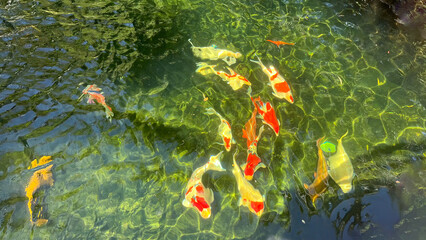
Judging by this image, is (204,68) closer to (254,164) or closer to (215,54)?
(215,54)

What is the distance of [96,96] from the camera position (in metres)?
2.85

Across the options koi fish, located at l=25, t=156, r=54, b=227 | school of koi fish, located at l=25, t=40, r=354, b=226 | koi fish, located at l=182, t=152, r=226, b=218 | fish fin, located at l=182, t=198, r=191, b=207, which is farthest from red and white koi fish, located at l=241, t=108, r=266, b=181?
koi fish, located at l=25, t=156, r=54, b=227

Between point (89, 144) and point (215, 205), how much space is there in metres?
1.23

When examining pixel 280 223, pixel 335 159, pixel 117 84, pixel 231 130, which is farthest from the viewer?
pixel 117 84

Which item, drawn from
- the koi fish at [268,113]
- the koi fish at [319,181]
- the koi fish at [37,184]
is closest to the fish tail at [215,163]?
the koi fish at [268,113]

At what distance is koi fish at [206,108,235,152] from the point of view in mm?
2666

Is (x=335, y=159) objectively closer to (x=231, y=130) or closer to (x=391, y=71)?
(x=231, y=130)

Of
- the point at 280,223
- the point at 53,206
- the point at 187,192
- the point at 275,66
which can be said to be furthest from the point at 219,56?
the point at 53,206

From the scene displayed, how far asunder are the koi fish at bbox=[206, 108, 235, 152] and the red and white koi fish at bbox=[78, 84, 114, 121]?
3.06 feet

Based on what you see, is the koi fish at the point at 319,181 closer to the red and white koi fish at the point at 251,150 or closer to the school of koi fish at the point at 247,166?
the school of koi fish at the point at 247,166

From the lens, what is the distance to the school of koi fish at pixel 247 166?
2336 millimetres

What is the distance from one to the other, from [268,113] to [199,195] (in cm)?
103

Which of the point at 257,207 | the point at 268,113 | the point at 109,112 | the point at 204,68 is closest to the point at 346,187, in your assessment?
the point at 257,207

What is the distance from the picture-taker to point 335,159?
257 cm
